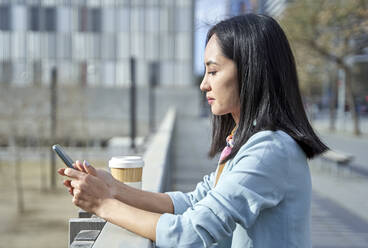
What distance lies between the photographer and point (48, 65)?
4366 centimetres

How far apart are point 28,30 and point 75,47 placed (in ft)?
14.4

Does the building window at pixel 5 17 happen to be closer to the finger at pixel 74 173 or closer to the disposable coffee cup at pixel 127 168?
the disposable coffee cup at pixel 127 168

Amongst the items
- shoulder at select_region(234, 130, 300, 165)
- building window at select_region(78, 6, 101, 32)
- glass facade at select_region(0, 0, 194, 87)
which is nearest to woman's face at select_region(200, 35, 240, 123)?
shoulder at select_region(234, 130, 300, 165)

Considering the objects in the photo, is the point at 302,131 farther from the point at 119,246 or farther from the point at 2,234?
the point at 2,234

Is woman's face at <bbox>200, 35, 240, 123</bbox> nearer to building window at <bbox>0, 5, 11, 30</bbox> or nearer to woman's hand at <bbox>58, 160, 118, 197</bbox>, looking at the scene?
woman's hand at <bbox>58, 160, 118, 197</bbox>

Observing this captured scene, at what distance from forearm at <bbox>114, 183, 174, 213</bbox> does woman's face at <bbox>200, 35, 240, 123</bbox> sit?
42 cm

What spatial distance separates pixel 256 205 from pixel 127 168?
2.06 ft

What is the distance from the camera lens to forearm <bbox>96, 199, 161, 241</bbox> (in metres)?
1.57

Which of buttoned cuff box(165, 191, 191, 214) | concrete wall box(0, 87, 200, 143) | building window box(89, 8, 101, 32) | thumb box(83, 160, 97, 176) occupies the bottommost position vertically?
concrete wall box(0, 87, 200, 143)

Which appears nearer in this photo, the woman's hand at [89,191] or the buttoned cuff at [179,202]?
the woman's hand at [89,191]

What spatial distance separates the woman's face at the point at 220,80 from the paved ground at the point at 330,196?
1367mm

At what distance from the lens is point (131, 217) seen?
5.32ft

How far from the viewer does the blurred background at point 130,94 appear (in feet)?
27.7

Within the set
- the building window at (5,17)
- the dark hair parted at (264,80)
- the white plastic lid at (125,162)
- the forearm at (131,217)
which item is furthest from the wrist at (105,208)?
the building window at (5,17)
